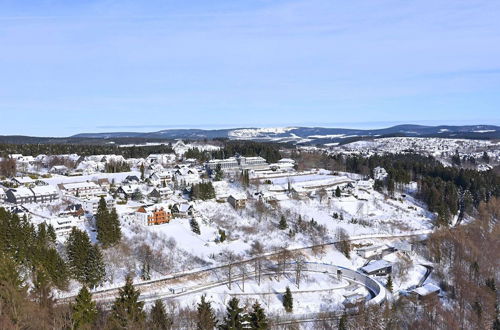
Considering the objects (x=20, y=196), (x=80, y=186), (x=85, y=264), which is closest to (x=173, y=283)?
(x=85, y=264)

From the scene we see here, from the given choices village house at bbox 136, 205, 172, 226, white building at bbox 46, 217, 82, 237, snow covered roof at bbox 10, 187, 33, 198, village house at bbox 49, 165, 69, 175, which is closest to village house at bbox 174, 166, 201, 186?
village house at bbox 136, 205, 172, 226

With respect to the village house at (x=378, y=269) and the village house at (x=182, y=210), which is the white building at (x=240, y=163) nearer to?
the village house at (x=182, y=210)

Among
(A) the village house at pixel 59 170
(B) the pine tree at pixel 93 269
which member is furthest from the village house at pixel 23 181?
(B) the pine tree at pixel 93 269

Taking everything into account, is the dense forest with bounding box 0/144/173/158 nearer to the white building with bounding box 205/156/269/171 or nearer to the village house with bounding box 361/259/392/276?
the white building with bounding box 205/156/269/171

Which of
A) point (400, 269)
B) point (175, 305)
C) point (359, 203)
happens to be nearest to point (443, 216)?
point (359, 203)

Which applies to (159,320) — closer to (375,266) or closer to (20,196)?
(375,266)
